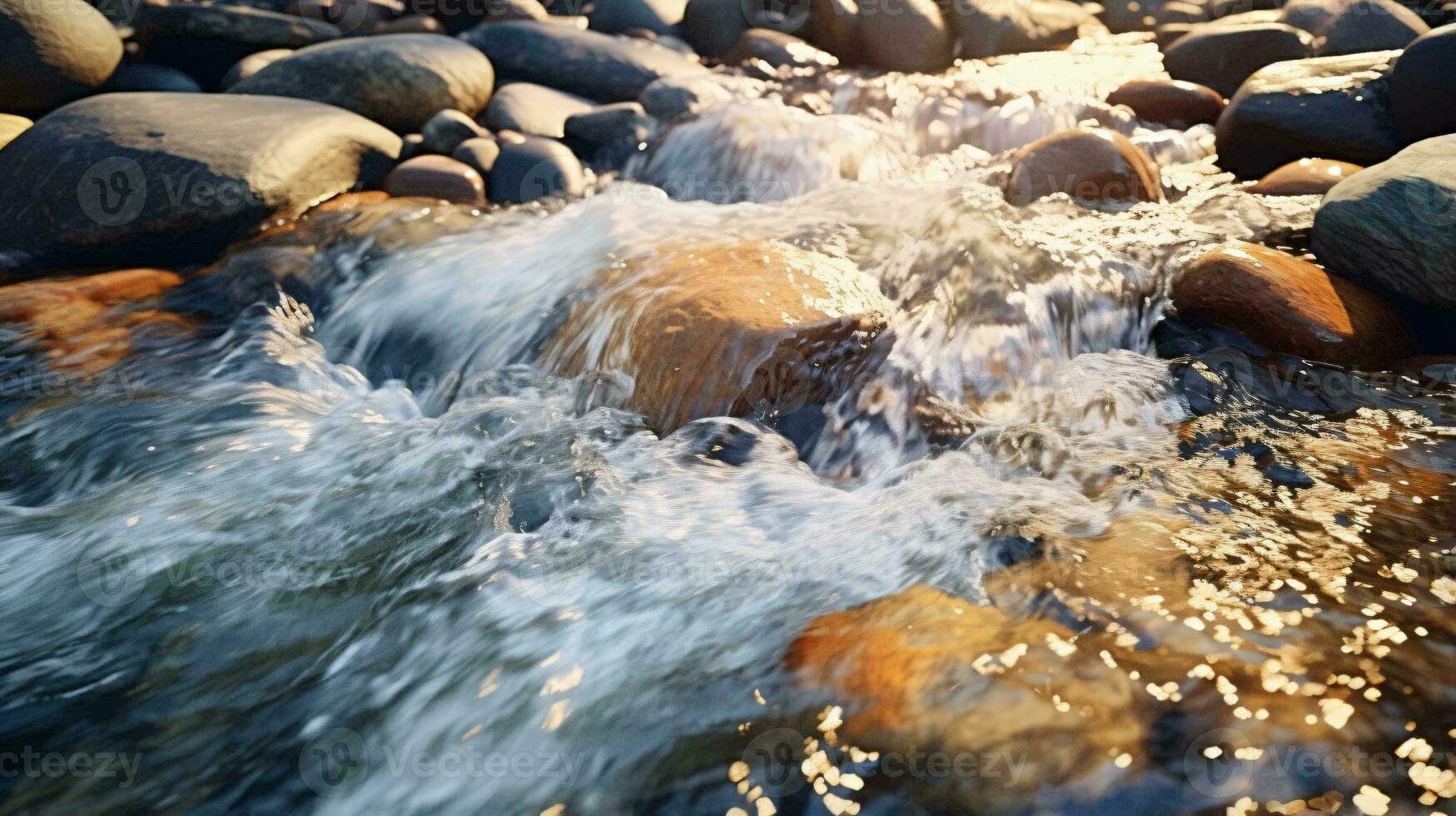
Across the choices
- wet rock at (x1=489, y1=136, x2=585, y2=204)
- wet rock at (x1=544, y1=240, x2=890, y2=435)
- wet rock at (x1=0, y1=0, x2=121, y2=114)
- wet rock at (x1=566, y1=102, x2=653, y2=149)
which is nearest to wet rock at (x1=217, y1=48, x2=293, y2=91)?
wet rock at (x1=0, y1=0, x2=121, y2=114)

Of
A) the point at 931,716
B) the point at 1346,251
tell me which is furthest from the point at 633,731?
the point at 1346,251

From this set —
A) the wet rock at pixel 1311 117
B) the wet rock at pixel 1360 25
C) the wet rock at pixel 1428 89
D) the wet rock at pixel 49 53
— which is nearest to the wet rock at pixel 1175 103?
the wet rock at pixel 1311 117

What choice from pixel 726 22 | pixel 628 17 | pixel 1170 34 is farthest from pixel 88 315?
pixel 1170 34

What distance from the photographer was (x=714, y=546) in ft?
8.36

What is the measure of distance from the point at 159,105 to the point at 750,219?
10.4 feet

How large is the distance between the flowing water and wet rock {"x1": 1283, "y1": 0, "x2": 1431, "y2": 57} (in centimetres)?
322

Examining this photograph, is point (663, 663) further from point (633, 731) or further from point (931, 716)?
point (931, 716)

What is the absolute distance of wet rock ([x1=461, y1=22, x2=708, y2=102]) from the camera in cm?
664

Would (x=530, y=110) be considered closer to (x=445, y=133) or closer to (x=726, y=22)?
(x=445, y=133)

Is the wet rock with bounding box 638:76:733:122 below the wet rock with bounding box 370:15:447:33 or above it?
below

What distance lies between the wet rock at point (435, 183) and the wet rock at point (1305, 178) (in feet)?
13.9

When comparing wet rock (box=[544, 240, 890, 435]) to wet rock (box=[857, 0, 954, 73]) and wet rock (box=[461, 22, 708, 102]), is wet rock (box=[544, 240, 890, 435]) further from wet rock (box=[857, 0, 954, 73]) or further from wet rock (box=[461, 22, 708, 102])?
wet rock (box=[857, 0, 954, 73])

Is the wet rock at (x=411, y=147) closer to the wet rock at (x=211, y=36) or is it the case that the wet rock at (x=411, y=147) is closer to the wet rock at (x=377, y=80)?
the wet rock at (x=377, y=80)

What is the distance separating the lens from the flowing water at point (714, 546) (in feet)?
5.58
